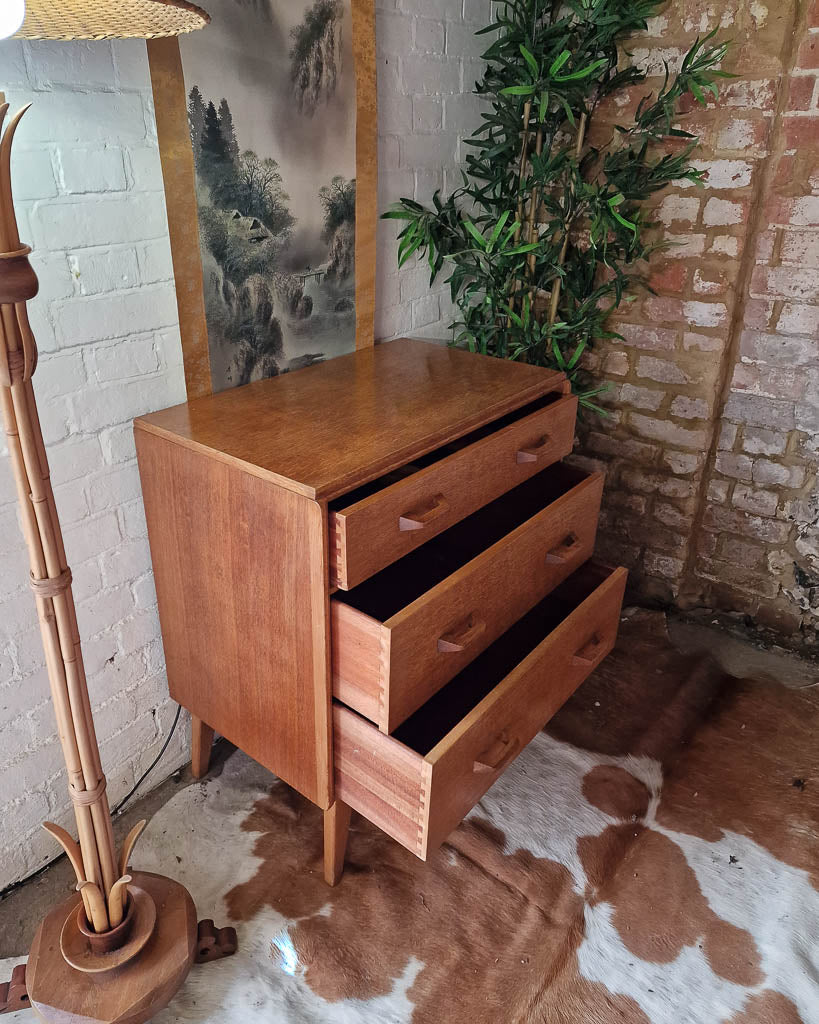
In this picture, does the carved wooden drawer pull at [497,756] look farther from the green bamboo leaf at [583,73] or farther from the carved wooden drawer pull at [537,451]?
the green bamboo leaf at [583,73]

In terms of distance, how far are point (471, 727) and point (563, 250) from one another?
4.07 feet

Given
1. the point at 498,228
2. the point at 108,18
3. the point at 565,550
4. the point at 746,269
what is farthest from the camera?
the point at 746,269

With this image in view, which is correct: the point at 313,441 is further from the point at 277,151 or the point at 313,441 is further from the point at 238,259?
the point at 277,151

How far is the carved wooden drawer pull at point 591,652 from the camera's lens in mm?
1518

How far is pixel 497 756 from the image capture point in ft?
4.25

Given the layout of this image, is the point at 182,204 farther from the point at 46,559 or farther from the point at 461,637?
the point at 461,637

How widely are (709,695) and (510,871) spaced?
0.77 meters

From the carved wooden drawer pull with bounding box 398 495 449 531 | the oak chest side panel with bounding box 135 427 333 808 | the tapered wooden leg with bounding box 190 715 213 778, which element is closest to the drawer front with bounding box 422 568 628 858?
the oak chest side panel with bounding box 135 427 333 808

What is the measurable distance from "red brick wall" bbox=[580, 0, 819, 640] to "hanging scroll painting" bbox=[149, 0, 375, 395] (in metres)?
0.78

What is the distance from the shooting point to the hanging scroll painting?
1.27 meters

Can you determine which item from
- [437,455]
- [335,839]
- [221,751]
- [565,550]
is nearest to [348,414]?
[437,455]

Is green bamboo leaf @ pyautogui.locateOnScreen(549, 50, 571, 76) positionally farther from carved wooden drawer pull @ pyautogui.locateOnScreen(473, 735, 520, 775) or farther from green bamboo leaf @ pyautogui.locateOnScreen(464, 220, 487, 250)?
carved wooden drawer pull @ pyautogui.locateOnScreen(473, 735, 520, 775)

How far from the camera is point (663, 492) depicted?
215 cm

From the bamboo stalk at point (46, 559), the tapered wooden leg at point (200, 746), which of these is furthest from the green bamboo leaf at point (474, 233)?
the tapered wooden leg at point (200, 746)
